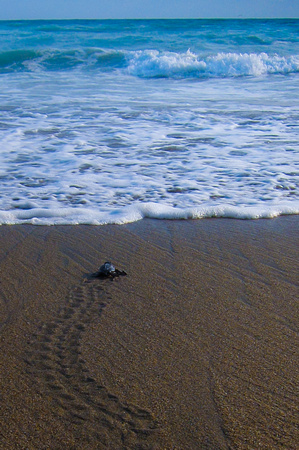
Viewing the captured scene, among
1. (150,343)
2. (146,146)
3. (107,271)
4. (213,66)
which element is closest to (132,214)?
(107,271)

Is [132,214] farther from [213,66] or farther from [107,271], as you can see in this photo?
[213,66]

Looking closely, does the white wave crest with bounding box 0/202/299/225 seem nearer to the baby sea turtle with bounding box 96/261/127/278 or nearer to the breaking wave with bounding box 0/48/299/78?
the baby sea turtle with bounding box 96/261/127/278

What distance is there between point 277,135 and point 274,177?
72.5 inches

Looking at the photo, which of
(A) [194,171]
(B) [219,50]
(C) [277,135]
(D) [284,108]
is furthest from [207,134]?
(B) [219,50]

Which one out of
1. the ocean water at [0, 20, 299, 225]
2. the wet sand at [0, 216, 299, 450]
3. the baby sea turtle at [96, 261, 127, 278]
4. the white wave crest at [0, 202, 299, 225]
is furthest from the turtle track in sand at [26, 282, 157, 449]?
the ocean water at [0, 20, 299, 225]

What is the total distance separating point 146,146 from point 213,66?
35.7ft

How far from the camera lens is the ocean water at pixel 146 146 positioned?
11.3 feet

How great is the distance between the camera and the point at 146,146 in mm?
5188

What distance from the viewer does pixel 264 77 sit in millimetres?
13523

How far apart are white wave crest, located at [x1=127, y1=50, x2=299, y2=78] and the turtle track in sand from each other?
13582 millimetres

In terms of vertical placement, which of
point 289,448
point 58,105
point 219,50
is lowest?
point 289,448

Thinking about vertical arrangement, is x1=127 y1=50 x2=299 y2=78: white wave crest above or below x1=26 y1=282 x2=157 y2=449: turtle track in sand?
above

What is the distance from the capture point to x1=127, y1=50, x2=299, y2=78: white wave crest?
14.5 m

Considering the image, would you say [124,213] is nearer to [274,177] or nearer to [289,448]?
[274,177]
